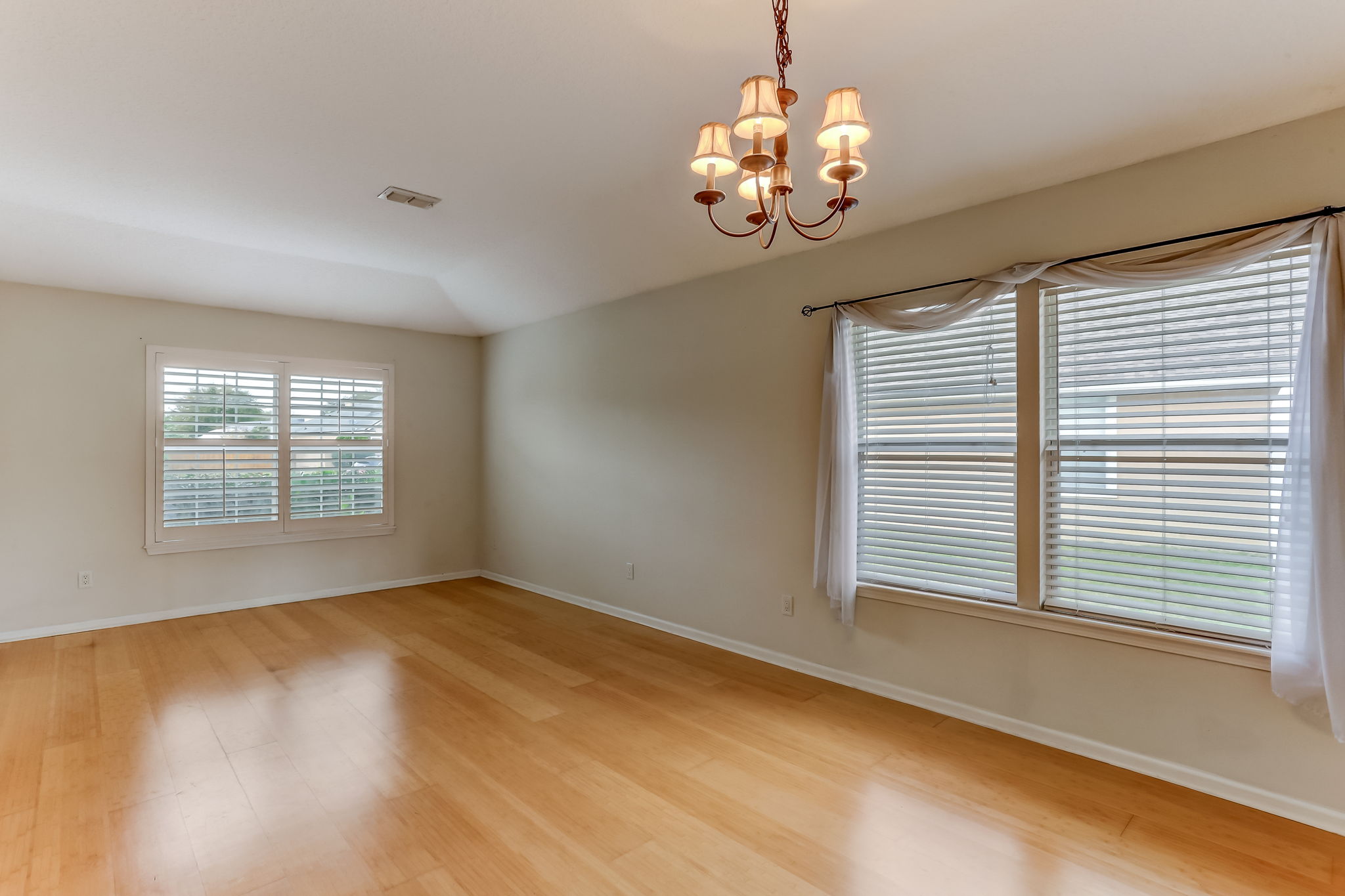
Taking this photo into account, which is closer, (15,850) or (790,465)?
(15,850)

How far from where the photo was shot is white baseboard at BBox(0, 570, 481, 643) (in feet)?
15.1

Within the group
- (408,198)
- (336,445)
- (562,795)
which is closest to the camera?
(562,795)

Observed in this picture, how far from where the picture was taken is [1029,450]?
3.03 m

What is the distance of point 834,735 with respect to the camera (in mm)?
3055

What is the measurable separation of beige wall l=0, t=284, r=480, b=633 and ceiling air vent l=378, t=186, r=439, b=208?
251 centimetres

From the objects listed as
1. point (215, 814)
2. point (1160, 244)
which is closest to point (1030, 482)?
point (1160, 244)

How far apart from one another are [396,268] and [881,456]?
4037mm

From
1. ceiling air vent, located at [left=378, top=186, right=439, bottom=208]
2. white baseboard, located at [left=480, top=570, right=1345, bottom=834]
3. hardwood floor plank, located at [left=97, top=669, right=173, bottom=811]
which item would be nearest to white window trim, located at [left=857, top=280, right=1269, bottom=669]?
white baseboard, located at [left=480, top=570, right=1345, bottom=834]

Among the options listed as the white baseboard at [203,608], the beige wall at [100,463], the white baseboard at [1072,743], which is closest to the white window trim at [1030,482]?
the white baseboard at [1072,743]

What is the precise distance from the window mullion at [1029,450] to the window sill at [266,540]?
17.4ft

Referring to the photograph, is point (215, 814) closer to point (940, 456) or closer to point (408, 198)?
point (408, 198)

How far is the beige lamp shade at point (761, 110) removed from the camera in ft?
5.83

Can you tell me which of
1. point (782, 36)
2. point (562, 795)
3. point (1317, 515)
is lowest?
point (562, 795)

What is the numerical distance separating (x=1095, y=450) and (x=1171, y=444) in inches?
10.6
